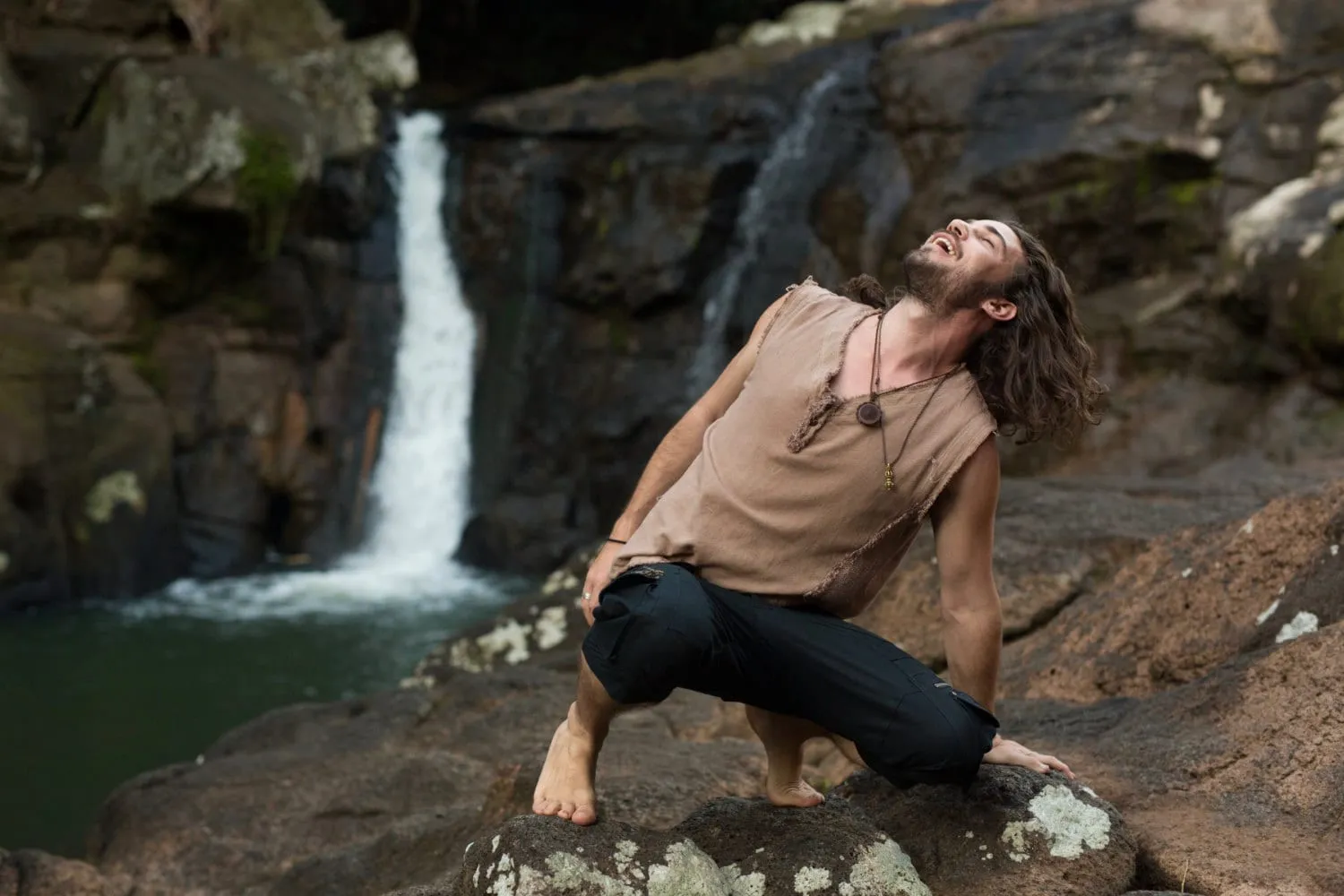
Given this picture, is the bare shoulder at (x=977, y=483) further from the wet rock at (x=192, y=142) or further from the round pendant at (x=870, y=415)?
the wet rock at (x=192, y=142)

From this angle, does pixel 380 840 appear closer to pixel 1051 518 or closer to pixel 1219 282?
pixel 1051 518

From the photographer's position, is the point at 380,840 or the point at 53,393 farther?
the point at 53,393

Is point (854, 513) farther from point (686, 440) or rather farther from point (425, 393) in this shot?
point (425, 393)

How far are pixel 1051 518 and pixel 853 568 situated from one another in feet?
11.5

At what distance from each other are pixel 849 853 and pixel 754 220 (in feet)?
39.4

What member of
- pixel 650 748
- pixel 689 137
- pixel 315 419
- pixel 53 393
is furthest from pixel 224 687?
pixel 689 137

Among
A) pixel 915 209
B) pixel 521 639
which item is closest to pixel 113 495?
pixel 521 639

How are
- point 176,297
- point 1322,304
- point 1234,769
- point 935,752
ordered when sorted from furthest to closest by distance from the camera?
point 176,297 < point 1322,304 < point 1234,769 < point 935,752

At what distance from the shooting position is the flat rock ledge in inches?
103

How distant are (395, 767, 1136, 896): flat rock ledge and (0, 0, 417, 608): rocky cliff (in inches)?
408

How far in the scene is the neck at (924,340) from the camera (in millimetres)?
2918

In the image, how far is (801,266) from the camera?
13.8m

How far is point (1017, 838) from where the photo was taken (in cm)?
274

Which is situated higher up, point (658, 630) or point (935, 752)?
point (658, 630)
